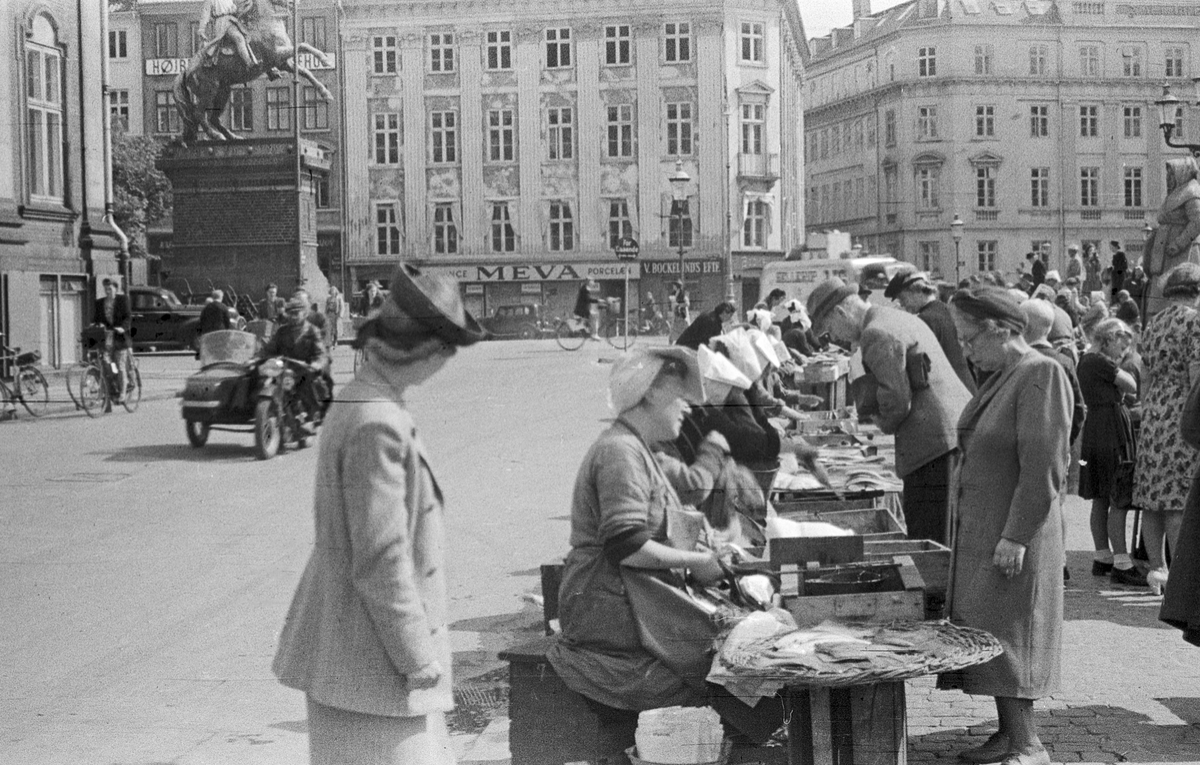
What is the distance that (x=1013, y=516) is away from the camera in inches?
173

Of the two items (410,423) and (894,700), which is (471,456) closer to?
(894,700)

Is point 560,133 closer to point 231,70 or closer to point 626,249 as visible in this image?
point 626,249

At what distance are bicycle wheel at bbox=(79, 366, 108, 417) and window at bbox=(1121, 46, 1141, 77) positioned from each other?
139 inches

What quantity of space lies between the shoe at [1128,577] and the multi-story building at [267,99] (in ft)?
15.2

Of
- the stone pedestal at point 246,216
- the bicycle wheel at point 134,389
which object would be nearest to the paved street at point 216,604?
the bicycle wheel at point 134,389

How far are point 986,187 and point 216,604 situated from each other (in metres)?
3.33

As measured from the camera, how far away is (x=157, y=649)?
18.9ft

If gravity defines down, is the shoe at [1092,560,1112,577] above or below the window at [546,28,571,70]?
below

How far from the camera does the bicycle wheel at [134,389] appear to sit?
176 inches

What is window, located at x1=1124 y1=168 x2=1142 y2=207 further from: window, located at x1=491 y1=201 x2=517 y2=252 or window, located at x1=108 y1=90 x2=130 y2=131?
window, located at x1=108 y1=90 x2=130 y2=131

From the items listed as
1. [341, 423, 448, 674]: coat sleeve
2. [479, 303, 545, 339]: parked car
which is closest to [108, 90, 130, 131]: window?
[479, 303, 545, 339]: parked car

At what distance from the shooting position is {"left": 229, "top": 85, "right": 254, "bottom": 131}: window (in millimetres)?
4047

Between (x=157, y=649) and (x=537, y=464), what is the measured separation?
207 centimetres

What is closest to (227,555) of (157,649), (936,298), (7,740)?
(157,649)
